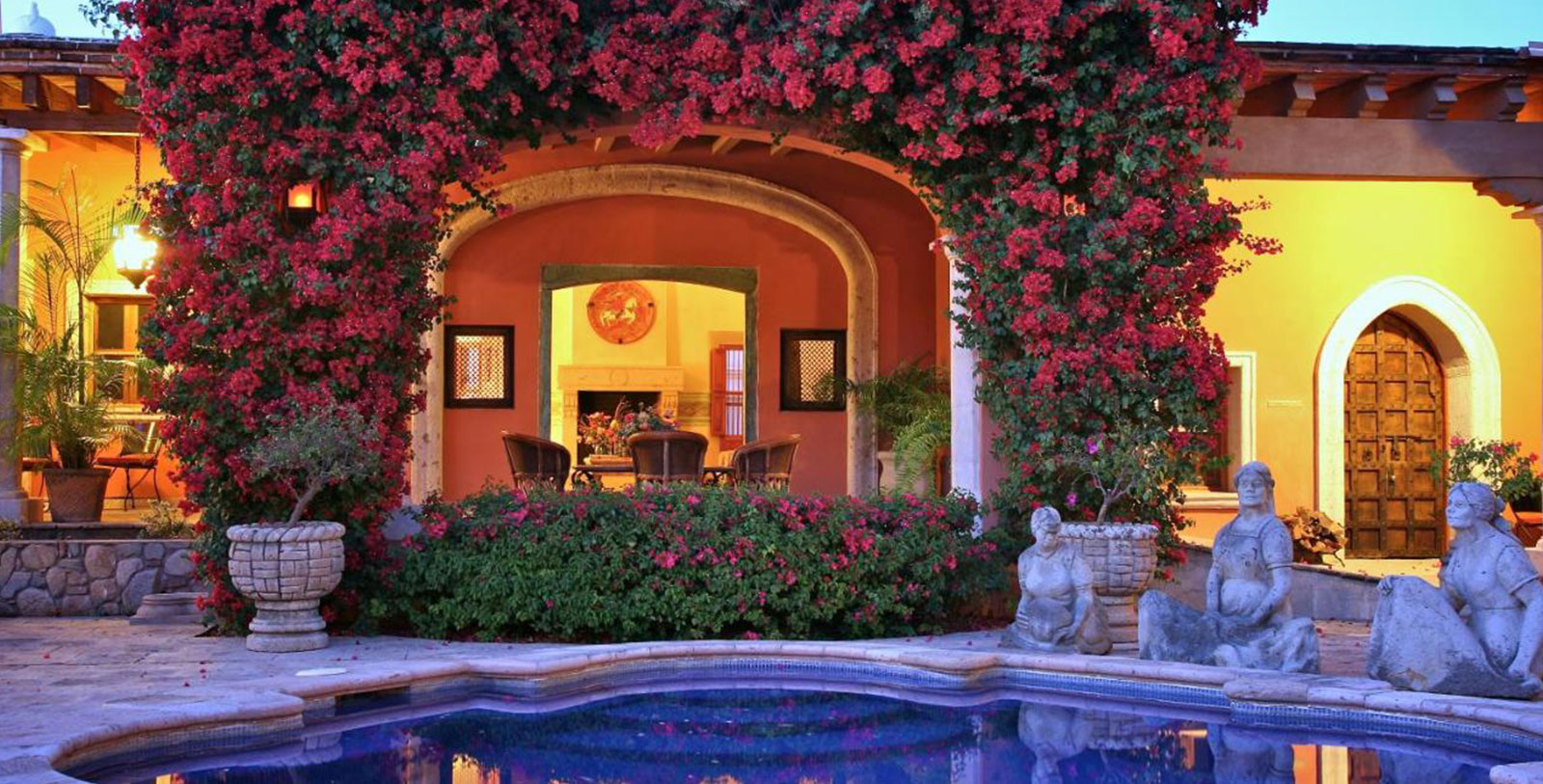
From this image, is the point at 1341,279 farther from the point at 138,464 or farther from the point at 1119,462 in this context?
the point at 138,464

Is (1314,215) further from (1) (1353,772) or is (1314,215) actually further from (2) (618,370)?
(2) (618,370)

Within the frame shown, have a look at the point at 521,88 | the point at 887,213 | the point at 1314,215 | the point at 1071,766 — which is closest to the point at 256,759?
the point at 1071,766

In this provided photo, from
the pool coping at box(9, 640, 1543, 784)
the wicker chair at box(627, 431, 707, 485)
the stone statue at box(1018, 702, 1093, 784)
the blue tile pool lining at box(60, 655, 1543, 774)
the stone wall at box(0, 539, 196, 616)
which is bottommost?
the stone statue at box(1018, 702, 1093, 784)

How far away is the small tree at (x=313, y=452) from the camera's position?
860 centimetres

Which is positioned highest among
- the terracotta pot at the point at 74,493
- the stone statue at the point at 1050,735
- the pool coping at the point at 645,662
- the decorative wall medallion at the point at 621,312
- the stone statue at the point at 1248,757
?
the decorative wall medallion at the point at 621,312

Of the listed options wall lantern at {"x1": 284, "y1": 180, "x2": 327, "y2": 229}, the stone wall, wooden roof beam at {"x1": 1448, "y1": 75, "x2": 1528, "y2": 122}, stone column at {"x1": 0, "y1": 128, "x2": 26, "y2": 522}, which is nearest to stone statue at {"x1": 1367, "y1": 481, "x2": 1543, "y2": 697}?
wooden roof beam at {"x1": 1448, "y1": 75, "x2": 1528, "y2": 122}

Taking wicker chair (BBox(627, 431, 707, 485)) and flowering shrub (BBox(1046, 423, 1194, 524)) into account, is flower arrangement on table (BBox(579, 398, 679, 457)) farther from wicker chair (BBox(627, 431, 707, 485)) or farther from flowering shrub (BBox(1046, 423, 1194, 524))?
flowering shrub (BBox(1046, 423, 1194, 524))

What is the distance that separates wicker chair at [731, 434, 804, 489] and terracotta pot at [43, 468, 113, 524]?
15.9ft

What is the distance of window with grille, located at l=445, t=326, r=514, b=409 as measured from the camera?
14742 mm

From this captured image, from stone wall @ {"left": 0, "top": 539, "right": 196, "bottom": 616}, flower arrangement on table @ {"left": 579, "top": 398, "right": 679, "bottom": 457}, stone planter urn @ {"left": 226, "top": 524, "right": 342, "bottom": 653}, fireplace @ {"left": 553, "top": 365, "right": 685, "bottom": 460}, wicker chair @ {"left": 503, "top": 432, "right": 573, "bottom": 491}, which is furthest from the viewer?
fireplace @ {"left": 553, "top": 365, "right": 685, "bottom": 460}

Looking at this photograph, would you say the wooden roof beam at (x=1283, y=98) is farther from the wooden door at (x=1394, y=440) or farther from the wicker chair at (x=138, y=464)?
the wicker chair at (x=138, y=464)

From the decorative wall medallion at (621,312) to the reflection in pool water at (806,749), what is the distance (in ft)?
55.5

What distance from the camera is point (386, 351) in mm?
9516

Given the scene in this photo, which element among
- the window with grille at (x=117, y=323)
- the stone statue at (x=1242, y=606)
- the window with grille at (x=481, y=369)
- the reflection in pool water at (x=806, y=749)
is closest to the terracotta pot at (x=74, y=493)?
the window with grille at (x=117, y=323)
